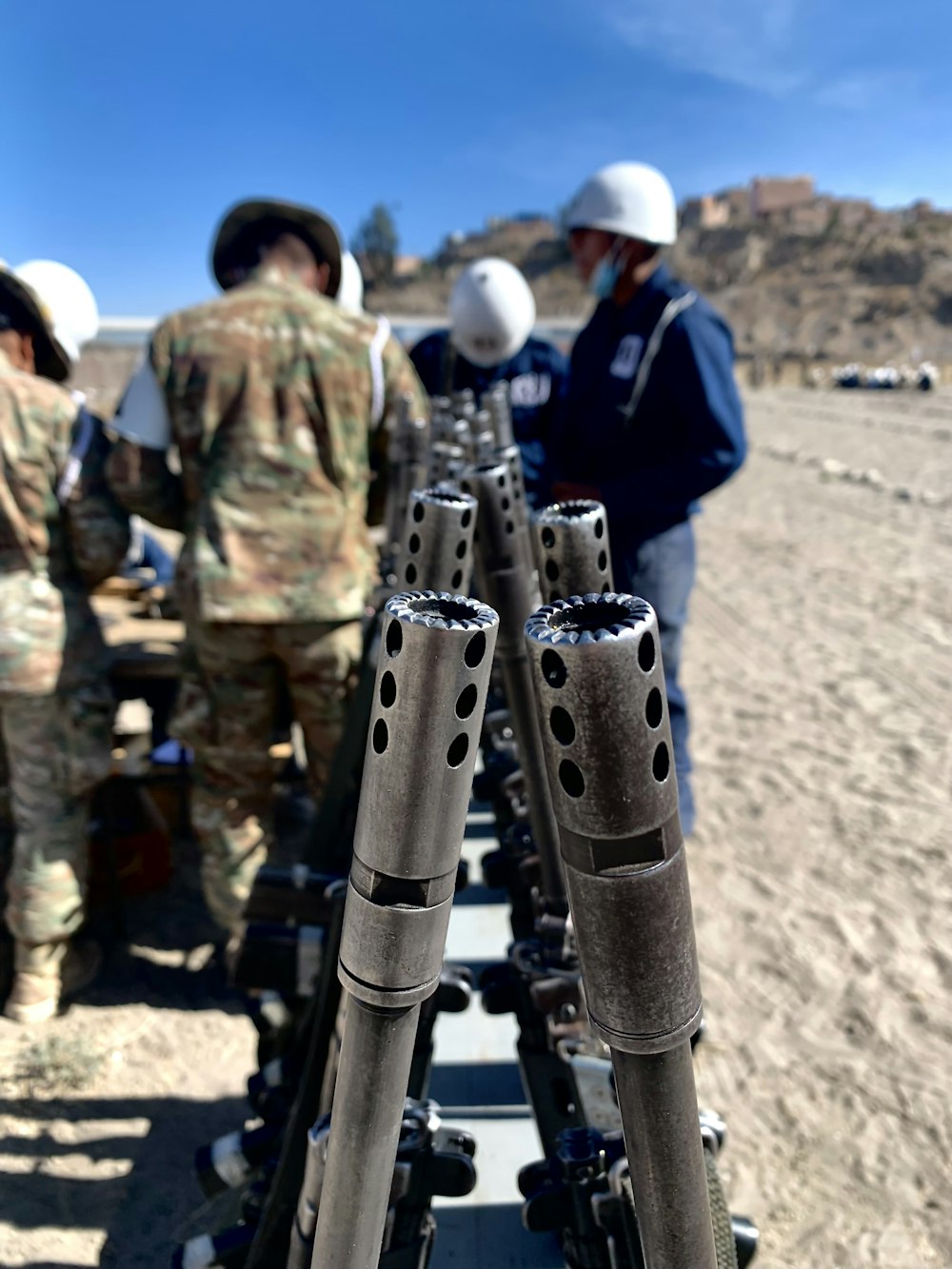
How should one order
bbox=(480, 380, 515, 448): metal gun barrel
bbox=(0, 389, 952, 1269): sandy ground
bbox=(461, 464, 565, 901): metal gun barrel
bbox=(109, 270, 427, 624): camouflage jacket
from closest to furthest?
bbox=(461, 464, 565, 901): metal gun barrel → bbox=(0, 389, 952, 1269): sandy ground → bbox=(109, 270, 427, 624): camouflage jacket → bbox=(480, 380, 515, 448): metal gun barrel

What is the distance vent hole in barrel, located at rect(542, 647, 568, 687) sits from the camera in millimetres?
744

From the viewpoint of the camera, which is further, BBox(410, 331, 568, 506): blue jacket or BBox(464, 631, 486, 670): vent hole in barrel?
BBox(410, 331, 568, 506): blue jacket

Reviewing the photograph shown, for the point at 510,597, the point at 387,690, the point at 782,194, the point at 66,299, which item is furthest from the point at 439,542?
the point at 782,194

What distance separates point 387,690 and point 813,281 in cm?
7999

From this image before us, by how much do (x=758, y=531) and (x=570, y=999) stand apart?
10.2 metres

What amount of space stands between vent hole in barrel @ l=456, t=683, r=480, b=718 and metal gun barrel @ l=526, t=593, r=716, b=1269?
0.07m

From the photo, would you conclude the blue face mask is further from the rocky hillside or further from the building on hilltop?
the building on hilltop

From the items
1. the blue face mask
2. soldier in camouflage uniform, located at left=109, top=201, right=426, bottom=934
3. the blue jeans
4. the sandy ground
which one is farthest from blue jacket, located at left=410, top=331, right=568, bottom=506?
the sandy ground

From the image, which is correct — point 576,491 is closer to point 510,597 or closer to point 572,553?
point 510,597

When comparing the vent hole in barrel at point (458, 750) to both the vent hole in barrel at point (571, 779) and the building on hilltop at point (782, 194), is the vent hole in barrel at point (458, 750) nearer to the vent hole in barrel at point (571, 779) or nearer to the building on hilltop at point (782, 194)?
the vent hole in barrel at point (571, 779)

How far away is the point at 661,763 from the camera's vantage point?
0.79 meters

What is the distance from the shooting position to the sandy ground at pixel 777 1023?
8.07ft

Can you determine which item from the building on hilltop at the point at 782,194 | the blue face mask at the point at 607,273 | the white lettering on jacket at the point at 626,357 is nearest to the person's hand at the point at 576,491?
the white lettering on jacket at the point at 626,357

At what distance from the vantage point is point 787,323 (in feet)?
220
